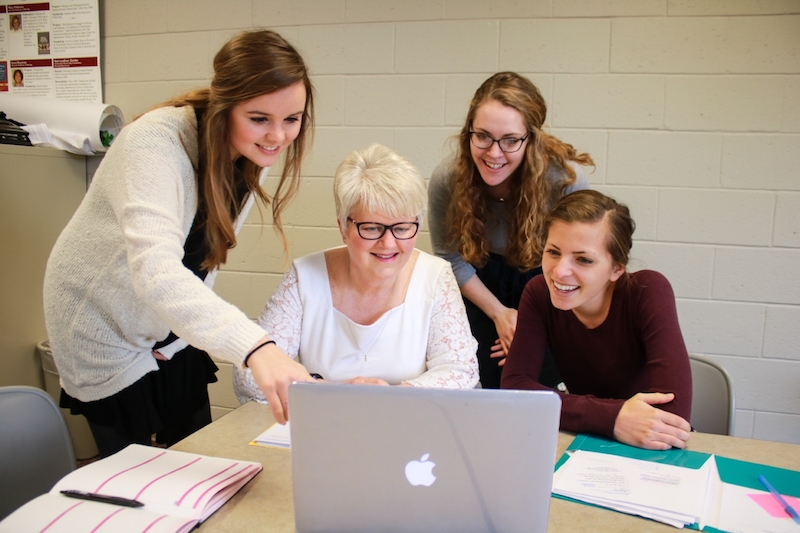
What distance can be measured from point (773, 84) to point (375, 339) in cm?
177

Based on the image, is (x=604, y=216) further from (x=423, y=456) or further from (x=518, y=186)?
(x=423, y=456)

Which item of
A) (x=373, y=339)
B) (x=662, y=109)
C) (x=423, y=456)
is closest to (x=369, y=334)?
(x=373, y=339)

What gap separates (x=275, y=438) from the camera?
122cm

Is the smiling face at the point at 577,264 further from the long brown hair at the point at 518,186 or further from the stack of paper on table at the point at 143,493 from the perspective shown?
the stack of paper on table at the point at 143,493

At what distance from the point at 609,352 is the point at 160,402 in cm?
114

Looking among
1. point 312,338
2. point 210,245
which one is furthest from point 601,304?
point 210,245

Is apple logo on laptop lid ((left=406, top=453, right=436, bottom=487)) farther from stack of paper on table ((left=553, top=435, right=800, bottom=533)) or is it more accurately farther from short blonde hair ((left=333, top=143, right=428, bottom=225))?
short blonde hair ((left=333, top=143, right=428, bottom=225))

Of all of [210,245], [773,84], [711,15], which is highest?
[711,15]

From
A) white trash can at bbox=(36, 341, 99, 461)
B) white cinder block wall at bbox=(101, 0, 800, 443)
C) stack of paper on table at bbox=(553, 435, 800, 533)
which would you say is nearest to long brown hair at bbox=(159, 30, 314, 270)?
stack of paper on table at bbox=(553, 435, 800, 533)

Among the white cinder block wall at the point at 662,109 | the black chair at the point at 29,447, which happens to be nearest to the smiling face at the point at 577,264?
the white cinder block wall at the point at 662,109

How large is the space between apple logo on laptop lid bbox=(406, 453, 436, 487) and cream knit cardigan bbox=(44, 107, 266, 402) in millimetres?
Result: 352

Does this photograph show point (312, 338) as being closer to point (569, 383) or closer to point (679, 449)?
point (569, 383)

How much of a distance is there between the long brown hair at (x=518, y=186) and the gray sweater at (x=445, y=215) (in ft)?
0.08

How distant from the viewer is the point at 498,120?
173 cm
